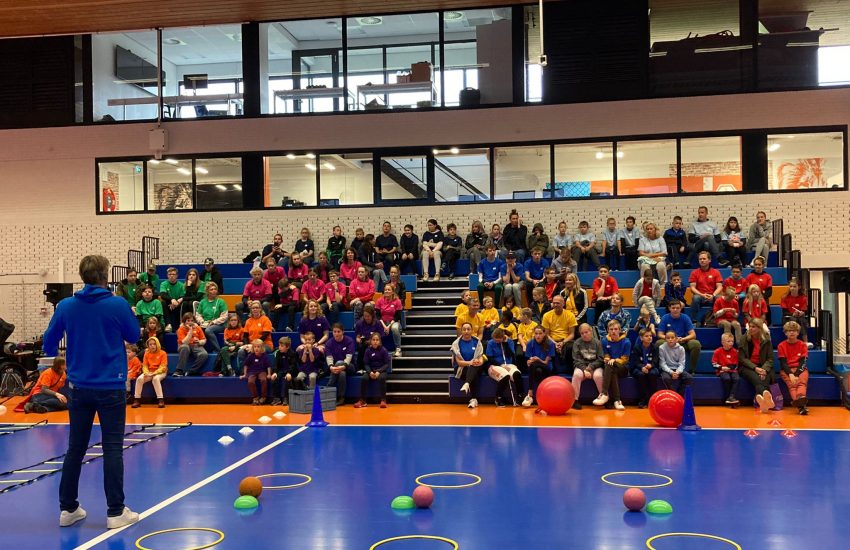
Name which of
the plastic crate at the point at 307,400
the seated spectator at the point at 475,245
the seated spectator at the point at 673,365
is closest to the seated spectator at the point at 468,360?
the plastic crate at the point at 307,400

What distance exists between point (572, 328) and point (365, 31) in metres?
9.53

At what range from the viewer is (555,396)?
38.6 feet

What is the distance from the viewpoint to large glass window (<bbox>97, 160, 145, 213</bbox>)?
66.0ft

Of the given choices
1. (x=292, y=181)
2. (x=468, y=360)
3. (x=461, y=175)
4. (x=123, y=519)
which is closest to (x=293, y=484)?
(x=123, y=519)

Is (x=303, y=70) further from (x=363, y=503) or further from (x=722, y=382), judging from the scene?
(x=363, y=503)

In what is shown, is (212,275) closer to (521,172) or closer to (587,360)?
(521,172)

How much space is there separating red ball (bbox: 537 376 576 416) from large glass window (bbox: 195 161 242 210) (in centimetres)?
1053

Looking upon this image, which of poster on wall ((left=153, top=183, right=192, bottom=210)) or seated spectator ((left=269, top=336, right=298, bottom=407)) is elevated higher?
poster on wall ((left=153, top=183, right=192, bottom=210))

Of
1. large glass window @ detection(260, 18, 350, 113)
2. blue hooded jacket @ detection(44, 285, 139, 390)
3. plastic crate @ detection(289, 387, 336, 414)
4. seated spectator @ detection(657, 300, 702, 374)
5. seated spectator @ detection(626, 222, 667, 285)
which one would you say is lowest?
plastic crate @ detection(289, 387, 336, 414)

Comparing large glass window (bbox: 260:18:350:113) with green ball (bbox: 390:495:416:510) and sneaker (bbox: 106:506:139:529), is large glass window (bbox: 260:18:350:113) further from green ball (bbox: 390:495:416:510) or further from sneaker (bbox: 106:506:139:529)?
sneaker (bbox: 106:506:139:529)

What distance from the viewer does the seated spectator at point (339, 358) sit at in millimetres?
13727

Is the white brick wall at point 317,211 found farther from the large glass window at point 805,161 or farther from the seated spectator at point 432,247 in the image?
the seated spectator at point 432,247

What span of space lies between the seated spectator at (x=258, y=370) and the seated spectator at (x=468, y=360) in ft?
10.6

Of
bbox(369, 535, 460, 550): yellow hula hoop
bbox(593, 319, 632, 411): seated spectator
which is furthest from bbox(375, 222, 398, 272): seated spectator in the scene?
bbox(369, 535, 460, 550): yellow hula hoop
